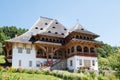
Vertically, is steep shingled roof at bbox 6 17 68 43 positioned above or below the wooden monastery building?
above

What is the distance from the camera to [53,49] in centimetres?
4100

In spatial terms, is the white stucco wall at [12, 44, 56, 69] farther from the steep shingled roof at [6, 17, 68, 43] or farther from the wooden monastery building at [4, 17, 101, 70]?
the steep shingled roof at [6, 17, 68, 43]

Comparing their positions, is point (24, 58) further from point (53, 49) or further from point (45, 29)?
point (45, 29)

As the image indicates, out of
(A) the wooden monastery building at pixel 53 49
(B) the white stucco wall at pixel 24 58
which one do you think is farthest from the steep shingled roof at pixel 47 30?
(B) the white stucco wall at pixel 24 58

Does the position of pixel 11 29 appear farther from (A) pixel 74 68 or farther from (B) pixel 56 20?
(A) pixel 74 68

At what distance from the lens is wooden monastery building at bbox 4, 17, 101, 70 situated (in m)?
38.7

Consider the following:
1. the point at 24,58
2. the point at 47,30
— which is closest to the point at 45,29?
the point at 47,30

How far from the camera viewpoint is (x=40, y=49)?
136 feet

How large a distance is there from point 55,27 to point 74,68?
10067mm

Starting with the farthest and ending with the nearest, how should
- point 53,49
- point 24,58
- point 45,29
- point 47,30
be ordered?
point 45,29, point 47,30, point 53,49, point 24,58

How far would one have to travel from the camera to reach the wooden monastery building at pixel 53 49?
127 feet

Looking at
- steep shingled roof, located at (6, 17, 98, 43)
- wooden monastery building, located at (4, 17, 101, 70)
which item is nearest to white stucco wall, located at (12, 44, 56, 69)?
wooden monastery building, located at (4, 17, 101, 70)

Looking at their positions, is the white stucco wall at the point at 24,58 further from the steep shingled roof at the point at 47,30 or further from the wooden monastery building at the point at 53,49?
the steep shingled roof at the point at 47,30

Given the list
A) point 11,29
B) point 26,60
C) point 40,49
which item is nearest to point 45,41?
point 40,49
